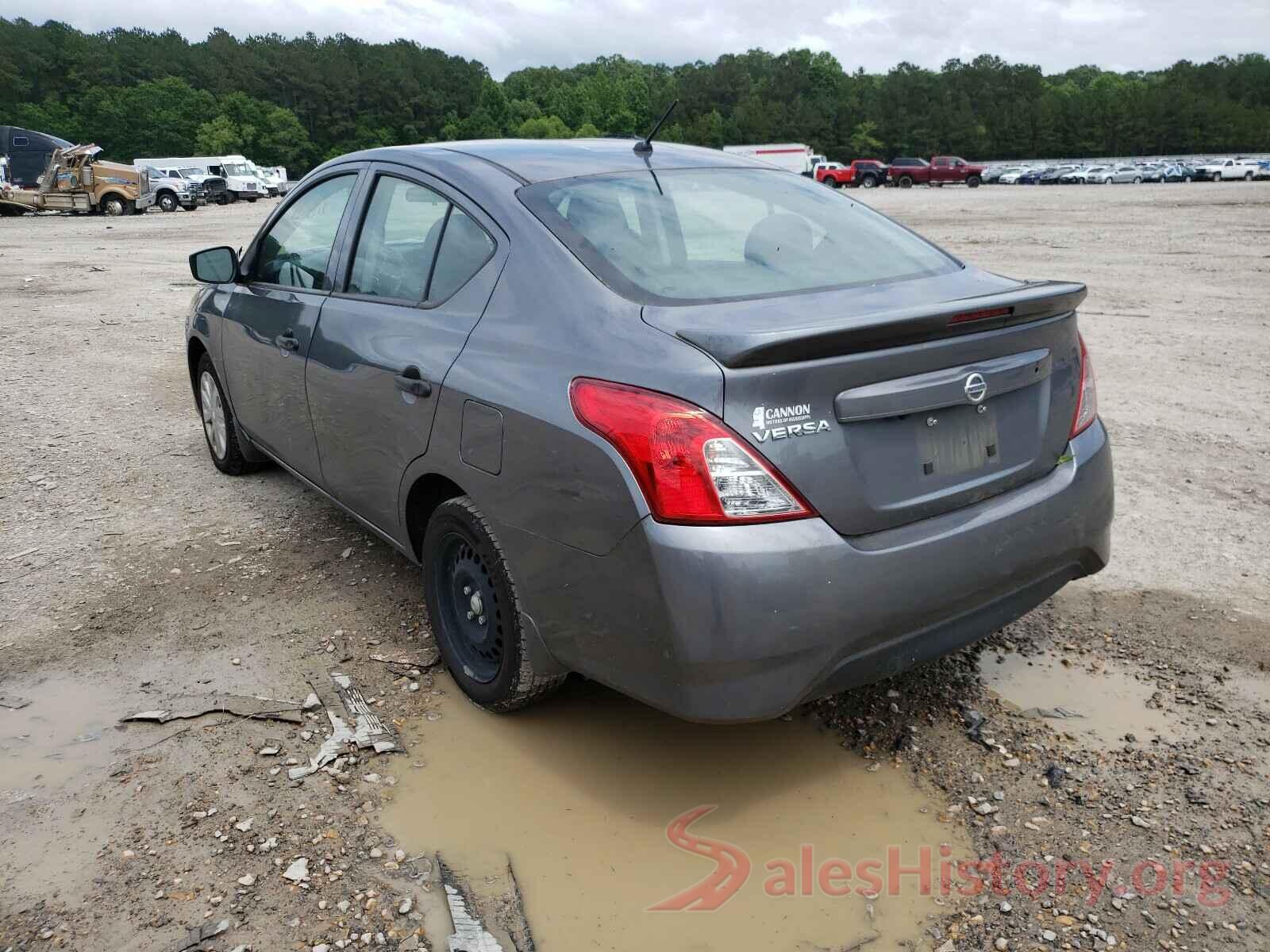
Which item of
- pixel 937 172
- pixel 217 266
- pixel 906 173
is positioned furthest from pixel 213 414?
pixel 906 173

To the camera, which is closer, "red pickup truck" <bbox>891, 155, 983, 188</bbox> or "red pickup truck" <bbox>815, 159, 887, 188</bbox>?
"red pickup truck" <bbox>891, 155, 983, 188</bbox>

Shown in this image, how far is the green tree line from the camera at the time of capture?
339 feet

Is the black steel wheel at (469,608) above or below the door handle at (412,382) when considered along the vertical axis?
below

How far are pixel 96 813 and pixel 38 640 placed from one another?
1.36m

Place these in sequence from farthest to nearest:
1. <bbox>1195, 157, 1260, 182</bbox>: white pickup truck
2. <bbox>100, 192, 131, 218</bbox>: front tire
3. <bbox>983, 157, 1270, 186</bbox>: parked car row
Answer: <bbox>983, 157, 1270, 186</bbox>: parked car row, <bbox>1195, 157, 1260, 182</bbox>: white pickup truck, <bbox>100, 192, 131, 218</bbox>: front tire

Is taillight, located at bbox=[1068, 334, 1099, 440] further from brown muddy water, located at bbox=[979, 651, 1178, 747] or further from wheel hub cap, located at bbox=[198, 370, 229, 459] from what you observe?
wheel hub cap, located at bbox=[198, 370, 229, 459]

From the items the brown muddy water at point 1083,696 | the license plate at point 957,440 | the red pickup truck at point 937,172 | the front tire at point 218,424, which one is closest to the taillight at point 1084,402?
the license plate at point 957,440

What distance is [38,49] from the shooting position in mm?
108188

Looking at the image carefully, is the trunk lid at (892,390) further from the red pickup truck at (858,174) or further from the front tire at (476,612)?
the red pickup truck at (858,174)

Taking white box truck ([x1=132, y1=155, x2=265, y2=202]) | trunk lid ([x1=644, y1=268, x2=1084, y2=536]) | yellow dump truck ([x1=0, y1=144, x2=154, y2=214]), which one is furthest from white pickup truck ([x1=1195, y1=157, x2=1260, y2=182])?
trunk lid ([x1=644, y1=268, x2=1084, y2=536])

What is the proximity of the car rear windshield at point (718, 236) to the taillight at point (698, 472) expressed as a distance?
0.47 m

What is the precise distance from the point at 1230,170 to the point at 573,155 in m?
69.1

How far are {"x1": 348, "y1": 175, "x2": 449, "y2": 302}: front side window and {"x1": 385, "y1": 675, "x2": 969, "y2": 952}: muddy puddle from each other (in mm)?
1452

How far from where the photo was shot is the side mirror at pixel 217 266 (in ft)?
15.5
